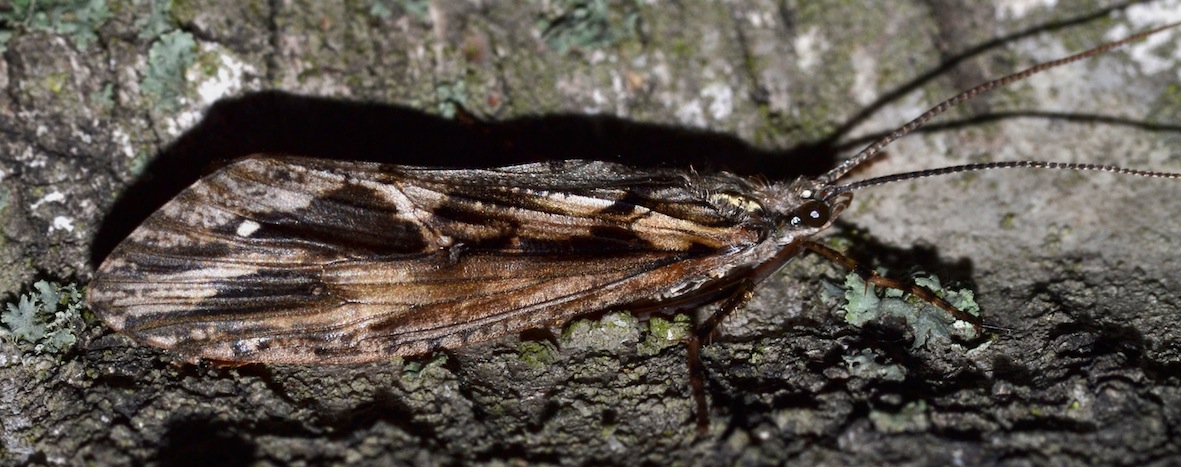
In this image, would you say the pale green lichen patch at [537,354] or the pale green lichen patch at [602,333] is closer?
the pale green lichen patch at [537,354]

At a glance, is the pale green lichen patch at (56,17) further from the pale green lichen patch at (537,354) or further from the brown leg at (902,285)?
the brown leg at (902,285)

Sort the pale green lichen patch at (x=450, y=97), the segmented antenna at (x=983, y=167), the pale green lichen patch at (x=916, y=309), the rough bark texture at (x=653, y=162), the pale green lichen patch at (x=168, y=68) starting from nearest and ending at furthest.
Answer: the rough bark texture at (x=653, y=162)
the pale green lichen patch at (x=916, y=309)
the segmented antenna at (x=983, y=167)
the pale green lichen patch at (x=168, y=68)
the pale green lichen patch at (x=450, y=97)

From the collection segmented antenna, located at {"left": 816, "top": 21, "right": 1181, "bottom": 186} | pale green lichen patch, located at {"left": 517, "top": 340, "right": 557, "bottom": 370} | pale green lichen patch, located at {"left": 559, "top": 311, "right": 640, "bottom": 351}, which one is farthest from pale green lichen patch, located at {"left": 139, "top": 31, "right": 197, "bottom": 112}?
segmented antenna, located at {"left": 816, "top": 21, "right": 1181, "bottom": 186}

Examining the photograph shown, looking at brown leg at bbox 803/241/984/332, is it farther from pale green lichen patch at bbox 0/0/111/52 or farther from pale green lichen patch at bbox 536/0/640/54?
pale green lichen patch at bbox 0/0/111/52

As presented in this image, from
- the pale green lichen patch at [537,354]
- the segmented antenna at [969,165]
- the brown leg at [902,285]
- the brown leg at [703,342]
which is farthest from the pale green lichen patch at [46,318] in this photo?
the segmented antenna at [969,165]

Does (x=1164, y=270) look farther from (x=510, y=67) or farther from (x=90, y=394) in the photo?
(x=90, y=394)

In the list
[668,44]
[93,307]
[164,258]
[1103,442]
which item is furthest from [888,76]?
[93,307]
